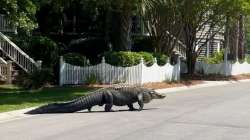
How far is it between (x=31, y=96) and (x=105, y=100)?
5.52m

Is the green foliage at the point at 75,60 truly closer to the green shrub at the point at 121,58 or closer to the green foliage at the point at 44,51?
the green foliage at the point at 44,51

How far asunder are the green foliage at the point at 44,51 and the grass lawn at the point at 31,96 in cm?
294

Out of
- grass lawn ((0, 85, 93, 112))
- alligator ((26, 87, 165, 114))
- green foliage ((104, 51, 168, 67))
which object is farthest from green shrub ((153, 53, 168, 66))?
alligator ((26, 87, 165, 114))

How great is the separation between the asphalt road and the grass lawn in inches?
95.4

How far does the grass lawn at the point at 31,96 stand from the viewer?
60.9ft

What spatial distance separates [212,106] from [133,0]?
371 inches

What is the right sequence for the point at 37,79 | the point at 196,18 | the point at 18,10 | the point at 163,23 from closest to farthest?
1. the point at 18,10
2. the point at 37,79
3. the point at 163,23
4. the point at 196,18

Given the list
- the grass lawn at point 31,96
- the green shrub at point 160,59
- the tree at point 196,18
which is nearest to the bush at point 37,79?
the grass lawn at point 31,96

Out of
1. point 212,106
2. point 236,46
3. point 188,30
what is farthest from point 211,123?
point 236,46

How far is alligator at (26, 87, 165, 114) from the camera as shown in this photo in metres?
16.2

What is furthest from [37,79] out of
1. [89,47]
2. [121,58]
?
[89,47]

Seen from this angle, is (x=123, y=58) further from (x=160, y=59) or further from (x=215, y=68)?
(x=215, y=68)

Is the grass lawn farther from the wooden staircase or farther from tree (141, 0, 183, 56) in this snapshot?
tree (141, 0, 183, 56)

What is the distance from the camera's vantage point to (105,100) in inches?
658
